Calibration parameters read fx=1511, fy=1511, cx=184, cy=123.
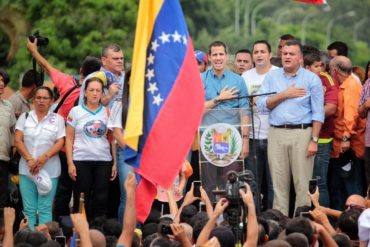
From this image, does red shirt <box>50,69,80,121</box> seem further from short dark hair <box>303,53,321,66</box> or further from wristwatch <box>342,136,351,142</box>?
wristwatch <box>342,136,351,142</box>

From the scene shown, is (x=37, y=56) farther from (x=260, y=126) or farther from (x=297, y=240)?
(x=297, y=240)

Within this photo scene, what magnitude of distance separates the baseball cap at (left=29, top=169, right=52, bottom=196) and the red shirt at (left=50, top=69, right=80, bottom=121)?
89 cm

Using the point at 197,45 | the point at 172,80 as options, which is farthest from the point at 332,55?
the point at 197,45

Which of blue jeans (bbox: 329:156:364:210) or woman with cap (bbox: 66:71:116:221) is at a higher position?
woman with cap (bbox: 66:71:116:221)

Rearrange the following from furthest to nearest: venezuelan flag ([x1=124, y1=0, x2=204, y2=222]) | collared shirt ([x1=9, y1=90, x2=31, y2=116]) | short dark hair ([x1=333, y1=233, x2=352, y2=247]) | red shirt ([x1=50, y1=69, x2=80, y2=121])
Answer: collared shirt ([x1=9, y1=90, x2=31, y2=116]) < red shirt ([x1=50, y1=69, x2=80, y2=121]) < short dark hair ([x1=333, y1=233, x2=352, y2=247]) < venezuelan flag ([x1=124, y1=0, x2=204, y2=222])

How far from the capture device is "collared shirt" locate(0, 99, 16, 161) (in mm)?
18375

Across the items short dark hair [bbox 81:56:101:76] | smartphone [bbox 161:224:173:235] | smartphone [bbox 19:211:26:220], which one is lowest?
smartphone [bbox 19:211:26:220]

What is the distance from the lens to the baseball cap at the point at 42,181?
18.0 metres

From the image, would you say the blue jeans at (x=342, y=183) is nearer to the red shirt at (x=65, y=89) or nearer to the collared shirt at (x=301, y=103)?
the collared shirt at (x=301, y=103)

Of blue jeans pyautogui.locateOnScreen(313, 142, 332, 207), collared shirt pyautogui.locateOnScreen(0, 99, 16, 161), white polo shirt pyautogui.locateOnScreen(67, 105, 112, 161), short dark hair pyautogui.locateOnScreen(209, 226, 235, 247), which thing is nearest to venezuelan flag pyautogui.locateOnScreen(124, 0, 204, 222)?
short dark hair pyautogui.locateOnScreen(209, 226, 235, 247)

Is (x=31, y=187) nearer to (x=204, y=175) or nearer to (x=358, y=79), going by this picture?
(x=204, y=175)

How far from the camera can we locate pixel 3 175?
1853cm

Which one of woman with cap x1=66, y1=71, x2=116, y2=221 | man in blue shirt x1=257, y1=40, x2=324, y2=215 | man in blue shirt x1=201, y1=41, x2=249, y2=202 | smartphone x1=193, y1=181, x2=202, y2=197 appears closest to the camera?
smartphone x1=193, y1=181, x2=202, y2=197

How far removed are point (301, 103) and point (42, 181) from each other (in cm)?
326
